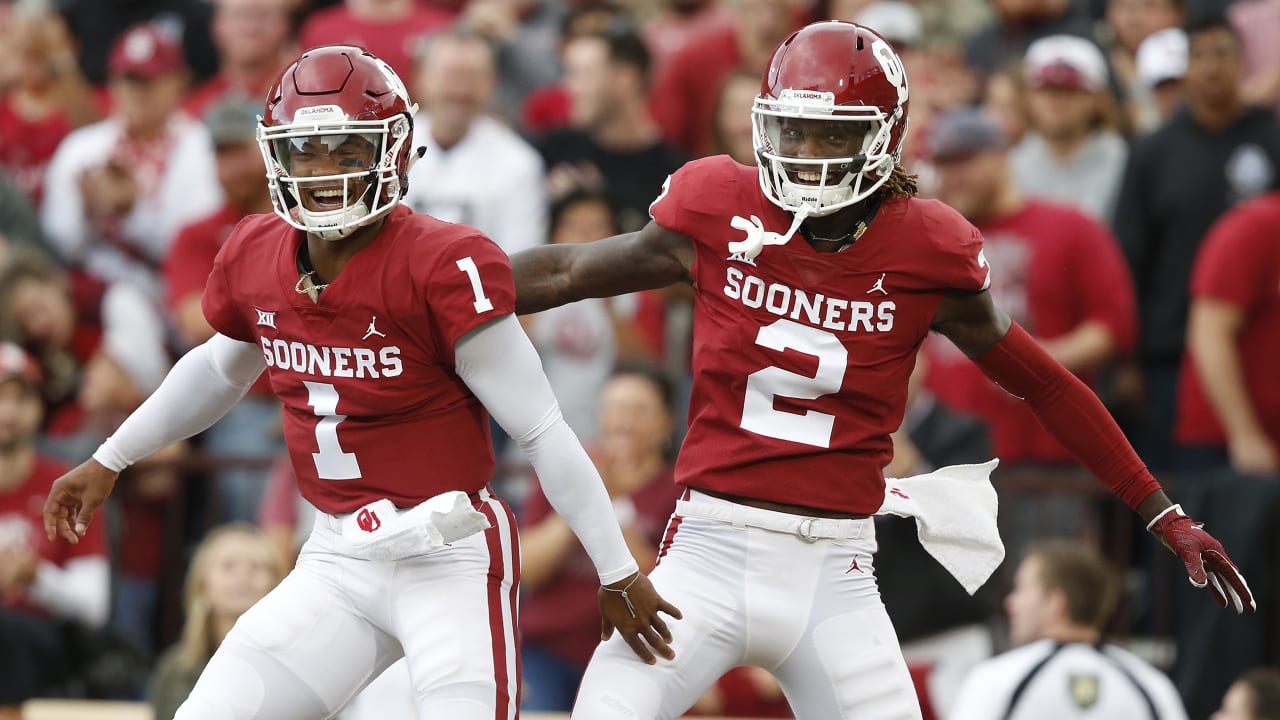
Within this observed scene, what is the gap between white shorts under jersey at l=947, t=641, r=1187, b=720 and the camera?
234 inches

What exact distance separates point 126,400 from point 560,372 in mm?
1866

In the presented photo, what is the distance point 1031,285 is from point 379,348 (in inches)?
155

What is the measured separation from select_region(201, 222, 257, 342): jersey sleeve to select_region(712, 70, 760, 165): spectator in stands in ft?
12.6

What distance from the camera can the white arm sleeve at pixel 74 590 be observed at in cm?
745

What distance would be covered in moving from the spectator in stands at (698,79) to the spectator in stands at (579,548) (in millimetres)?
2163

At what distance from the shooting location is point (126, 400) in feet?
26.4

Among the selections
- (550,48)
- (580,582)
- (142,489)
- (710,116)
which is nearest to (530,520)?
(580,582)

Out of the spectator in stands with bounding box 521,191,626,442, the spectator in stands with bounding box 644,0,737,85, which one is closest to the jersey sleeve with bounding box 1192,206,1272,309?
the spectator in stands with bounding box 521,191,626,442

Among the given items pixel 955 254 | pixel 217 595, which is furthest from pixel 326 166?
pixel 217 595

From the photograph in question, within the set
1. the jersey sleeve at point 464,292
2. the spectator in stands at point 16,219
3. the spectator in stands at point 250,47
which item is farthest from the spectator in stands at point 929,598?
the spectator in stands at point 16,219

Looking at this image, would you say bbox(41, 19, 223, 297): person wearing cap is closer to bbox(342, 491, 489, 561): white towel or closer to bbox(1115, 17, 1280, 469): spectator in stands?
bbox(1115, 17, 1280, 469): spectator in stands

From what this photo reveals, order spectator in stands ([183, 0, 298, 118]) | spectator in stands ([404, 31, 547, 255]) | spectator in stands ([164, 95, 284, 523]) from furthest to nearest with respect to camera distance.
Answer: spectator in stands ([183, 0, 298, 118]) → spectator in stands ([164, 95, 284, 523]) → spectator in stands ([404, 31, 547, 255])

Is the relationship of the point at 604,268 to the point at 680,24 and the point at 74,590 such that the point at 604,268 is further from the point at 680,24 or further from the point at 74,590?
the point at 680,24

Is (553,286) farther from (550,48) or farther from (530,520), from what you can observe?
(550,48)
